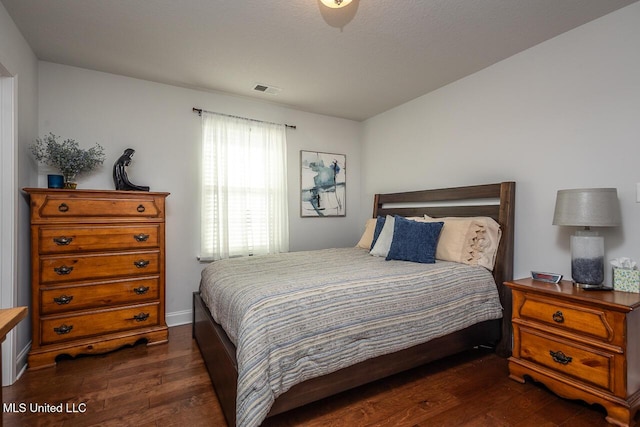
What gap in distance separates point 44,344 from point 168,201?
152cm

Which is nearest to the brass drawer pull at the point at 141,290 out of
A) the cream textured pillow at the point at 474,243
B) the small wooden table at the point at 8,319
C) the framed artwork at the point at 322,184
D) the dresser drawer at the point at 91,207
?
the dresser drawer at the point at 91,207

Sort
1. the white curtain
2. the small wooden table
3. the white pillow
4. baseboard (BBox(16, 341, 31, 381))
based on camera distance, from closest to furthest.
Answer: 1. the small wooden table
2. baseboard (BBox(16, 341, 31, 381))
3. the white pillow
4. the white curtain

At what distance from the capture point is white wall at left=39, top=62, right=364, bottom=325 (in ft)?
9.26

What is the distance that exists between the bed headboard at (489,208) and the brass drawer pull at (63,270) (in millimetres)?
3217

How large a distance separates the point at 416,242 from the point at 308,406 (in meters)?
1.53

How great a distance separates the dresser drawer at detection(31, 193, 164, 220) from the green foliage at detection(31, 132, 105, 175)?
1.01 feet

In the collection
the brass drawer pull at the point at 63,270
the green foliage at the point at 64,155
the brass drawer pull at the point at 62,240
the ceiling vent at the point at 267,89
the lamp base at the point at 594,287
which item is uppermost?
the ceiling vent at the point at 267,89

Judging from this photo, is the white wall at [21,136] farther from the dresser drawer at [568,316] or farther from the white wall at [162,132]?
the dresser drawer at [568,316]

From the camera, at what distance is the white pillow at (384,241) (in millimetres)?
3000

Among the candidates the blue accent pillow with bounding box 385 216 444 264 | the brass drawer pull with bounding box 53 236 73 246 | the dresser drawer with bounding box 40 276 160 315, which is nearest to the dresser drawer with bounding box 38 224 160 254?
the brass drawer pull with bounding box 53 236 73 246

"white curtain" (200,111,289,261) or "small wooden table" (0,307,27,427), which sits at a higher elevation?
"white curtain" (200,111,289,261)

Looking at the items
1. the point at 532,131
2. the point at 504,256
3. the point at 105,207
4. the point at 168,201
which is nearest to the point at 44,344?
the point at 105,207

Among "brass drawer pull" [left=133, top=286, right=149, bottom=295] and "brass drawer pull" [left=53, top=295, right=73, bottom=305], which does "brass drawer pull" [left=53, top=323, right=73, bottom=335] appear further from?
"brass drawer pull" [left=133, top=286, right=149, bottom=295]

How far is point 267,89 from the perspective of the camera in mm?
3334
